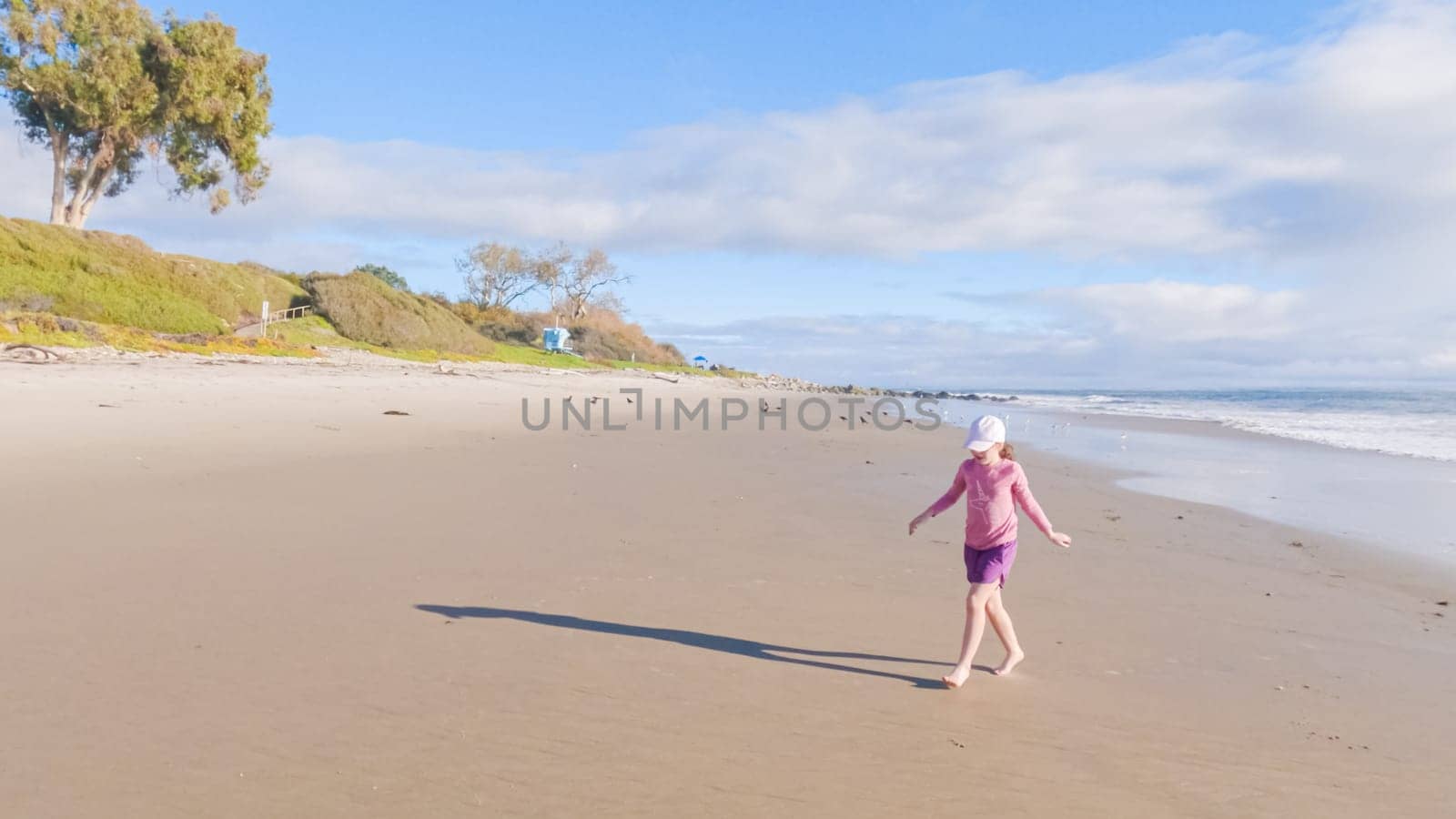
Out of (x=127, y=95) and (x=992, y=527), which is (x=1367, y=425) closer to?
(x=992, y=527)

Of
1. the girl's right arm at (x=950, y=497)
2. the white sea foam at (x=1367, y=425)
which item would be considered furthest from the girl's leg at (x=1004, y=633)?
the white sea foam at (x=1367, y=425)

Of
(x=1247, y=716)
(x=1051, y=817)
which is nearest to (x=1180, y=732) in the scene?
(x=1247, y=716)

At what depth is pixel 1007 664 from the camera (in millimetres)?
4059

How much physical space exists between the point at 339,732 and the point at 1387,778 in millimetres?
3646

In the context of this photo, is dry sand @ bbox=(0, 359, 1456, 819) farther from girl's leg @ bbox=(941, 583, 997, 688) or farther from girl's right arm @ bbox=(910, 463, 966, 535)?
girl's right arm @ bbox=(910, 463, 966, 535)

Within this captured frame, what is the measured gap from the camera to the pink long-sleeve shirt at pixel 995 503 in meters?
4.08

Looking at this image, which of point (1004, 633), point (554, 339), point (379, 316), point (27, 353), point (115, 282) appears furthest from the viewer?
point (554, 339)

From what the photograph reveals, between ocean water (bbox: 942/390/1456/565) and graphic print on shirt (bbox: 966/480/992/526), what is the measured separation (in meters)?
5.41

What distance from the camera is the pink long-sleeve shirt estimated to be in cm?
408

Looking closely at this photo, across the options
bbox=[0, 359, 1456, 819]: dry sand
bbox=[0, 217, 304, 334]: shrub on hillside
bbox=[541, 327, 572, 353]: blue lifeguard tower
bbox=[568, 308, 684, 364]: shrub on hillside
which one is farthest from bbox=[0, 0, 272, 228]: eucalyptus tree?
bbox=[0, 359, 1456, 819]: dry sand

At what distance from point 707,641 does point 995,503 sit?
152 cm

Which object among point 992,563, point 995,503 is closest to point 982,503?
point 995,503

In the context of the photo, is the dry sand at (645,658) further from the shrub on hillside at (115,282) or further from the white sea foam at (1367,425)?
the shrub on hillside at (115,282)

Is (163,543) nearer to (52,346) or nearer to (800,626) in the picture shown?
(800,626)
